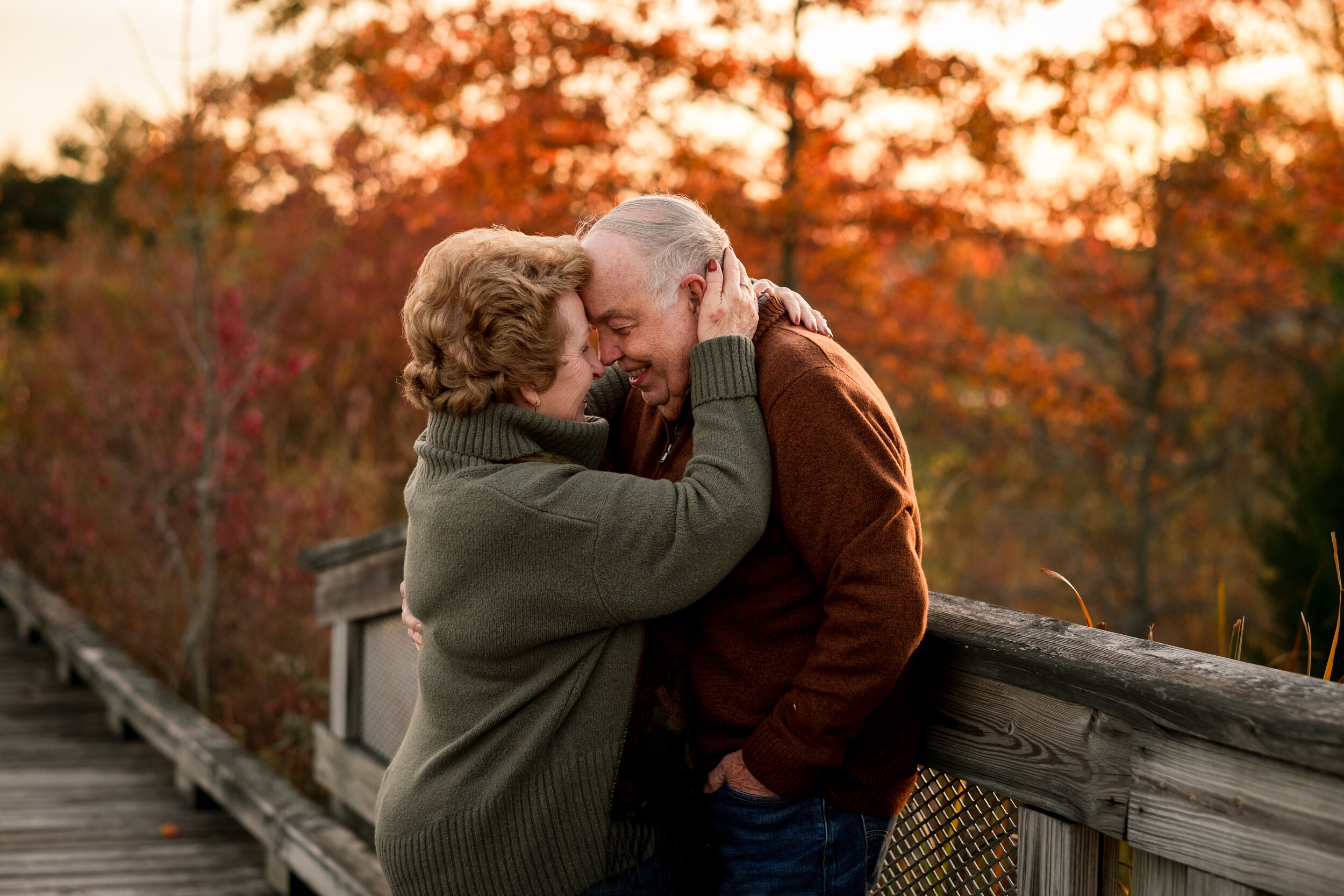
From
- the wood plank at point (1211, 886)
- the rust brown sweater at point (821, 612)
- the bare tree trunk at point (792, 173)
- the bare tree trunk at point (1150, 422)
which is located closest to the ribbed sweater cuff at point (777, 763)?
the rust brown sweater at point (821, 612)

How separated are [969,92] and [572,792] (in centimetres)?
660

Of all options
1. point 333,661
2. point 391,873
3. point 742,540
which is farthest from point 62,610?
point 742,540

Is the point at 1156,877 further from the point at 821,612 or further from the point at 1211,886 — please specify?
the point at 821,612

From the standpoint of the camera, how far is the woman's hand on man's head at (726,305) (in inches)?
77.6

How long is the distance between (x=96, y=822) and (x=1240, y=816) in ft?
14.7

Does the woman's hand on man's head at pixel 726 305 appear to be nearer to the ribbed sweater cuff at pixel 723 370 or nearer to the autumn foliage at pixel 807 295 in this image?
the ribbed sweater cuff at pixel 723 370

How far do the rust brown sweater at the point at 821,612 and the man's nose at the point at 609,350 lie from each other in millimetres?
244

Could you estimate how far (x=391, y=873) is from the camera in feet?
6.51

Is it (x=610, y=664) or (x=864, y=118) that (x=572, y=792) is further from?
(x=864, y=118)

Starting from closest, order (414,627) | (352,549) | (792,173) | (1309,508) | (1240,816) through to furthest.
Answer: (1240,816) → (414,627) → (352,549) → (1309,508) → (792,173)

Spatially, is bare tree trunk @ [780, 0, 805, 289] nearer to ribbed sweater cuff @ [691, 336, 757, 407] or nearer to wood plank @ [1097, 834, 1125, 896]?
ribbed sweater cuff @ [691, 336, 757, 407]

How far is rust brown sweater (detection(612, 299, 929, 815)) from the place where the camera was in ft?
5.65

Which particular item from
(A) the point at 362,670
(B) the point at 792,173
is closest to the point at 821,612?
(A) the point at 362,670

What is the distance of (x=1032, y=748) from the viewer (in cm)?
164
